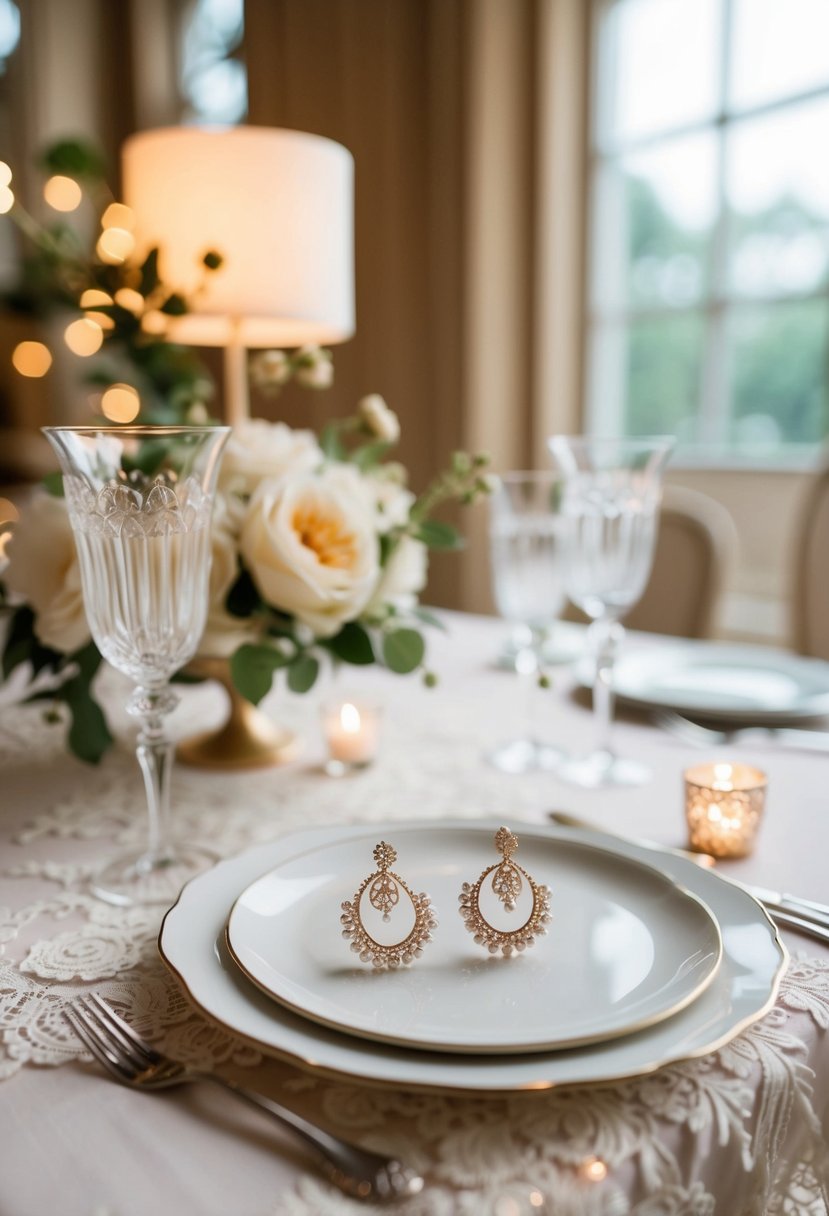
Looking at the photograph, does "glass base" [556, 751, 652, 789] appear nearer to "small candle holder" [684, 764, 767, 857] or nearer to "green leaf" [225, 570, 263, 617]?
"small candle holder" [684, 764, 767, 857]

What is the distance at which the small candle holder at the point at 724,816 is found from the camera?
67cm

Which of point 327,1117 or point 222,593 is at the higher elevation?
point 222,593

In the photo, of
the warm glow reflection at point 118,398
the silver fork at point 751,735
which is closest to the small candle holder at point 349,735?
the silver fork at point 751,735

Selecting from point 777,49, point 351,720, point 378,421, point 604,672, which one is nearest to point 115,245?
point 378,421

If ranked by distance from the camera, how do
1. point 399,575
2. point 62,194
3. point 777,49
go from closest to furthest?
point 399,575 → point 62,194 → point 777,49

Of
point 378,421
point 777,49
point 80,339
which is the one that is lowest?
point 378,421

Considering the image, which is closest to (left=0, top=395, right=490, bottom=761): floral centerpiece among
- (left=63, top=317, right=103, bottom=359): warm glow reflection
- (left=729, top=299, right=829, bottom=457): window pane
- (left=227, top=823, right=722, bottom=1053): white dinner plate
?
(left=227, top=823, right=722, bottom=1053): white dinner plate

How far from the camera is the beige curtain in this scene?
2777mm

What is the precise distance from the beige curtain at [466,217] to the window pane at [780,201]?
0.50 metres

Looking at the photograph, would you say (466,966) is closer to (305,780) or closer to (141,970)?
(141,970)

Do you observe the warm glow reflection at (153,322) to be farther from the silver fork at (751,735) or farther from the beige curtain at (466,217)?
the beige curtain at (466,217)

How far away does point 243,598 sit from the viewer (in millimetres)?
814

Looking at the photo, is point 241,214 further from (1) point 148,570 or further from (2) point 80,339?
(2) point 80,339

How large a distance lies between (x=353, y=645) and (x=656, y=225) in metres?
2.49
